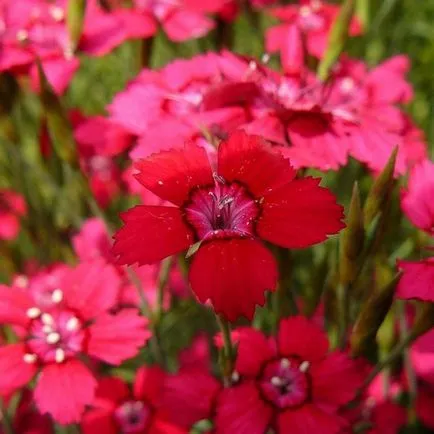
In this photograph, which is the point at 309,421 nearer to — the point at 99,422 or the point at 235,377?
the point at 235,377

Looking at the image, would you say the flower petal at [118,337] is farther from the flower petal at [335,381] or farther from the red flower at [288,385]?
the flower petal at [335,381]

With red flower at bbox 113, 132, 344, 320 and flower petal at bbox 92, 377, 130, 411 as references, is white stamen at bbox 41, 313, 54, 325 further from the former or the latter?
red flower at bbox 113, 132, 344, 320

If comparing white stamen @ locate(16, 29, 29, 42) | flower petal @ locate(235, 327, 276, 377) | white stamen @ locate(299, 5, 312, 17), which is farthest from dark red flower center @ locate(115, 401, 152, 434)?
white stamen @ locate(299, 5, 312, 17)

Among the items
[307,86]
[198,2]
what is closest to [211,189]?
[307,86]

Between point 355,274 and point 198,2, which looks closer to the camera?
point 355,274

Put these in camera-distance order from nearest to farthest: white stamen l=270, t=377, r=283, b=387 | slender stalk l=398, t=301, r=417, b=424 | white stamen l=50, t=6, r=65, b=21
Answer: white stamen l=270, t=377, r=283, b=387 → slender stalk l=398, t=301, r=417, b=424 → white stamen l=50, t=6, r=65, b=21

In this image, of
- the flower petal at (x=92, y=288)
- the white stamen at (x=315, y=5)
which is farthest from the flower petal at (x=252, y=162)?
the white stamen at (x=315, y=5)

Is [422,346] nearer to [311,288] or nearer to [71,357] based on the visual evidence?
[311,288]

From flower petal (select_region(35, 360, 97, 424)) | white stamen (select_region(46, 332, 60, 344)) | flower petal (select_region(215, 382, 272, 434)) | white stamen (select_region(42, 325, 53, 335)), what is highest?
flower petal (select_region(215, 382, 272, 434))
